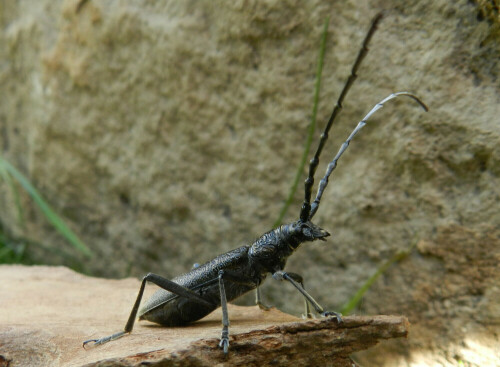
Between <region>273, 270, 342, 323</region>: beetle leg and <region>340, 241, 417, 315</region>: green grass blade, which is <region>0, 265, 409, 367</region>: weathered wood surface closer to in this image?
<region>273, 270, 342, 323</region>: beetle leg

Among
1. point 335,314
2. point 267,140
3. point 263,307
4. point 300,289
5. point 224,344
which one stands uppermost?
point 267,140

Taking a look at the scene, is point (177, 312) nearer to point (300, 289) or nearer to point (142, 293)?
point (142, 293)

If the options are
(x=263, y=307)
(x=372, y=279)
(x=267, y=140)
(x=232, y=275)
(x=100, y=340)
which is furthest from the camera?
(x=267, y=140)

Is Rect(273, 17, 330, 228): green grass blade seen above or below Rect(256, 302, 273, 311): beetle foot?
above

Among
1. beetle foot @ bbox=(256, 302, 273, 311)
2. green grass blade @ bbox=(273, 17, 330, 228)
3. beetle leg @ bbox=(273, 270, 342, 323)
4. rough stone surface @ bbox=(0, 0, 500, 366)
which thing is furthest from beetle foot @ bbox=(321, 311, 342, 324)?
green grass blade @ bbox=(273, 17, 330, 228)

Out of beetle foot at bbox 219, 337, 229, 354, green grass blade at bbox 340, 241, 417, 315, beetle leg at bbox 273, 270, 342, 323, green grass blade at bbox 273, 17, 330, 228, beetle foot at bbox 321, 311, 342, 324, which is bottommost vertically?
beetle foot at bbox 219, 337, 229, 354

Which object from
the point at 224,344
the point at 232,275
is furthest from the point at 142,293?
the point at 224,344

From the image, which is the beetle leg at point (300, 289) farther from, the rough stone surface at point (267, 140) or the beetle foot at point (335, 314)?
the rough stone surface at point (267, 140)
